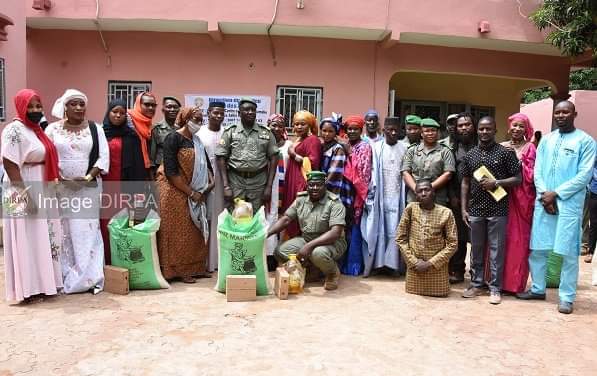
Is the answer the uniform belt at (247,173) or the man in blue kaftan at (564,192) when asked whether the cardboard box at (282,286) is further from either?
the man in blue kaftan at (564,192)

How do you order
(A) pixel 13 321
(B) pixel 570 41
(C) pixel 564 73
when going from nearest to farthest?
(A) pixel 13 321
(B) pixel 570 41
(C) pixel 564 73

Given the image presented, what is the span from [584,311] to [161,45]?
7.65 metres

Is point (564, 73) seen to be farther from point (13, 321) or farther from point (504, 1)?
point (13, 321)

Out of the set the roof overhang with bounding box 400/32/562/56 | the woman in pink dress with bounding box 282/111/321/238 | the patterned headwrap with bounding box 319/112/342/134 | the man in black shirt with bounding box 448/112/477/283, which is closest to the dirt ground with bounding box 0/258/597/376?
the man in black shirt with bounding box 448/112/477/283

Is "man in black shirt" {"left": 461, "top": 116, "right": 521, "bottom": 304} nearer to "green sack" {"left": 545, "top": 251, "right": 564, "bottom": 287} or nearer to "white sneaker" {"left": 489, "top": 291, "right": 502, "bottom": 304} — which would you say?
"white sneaker" {"left": 489, "top": 291, "right": 502, "bottom": 304}

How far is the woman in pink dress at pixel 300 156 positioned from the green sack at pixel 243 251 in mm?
864

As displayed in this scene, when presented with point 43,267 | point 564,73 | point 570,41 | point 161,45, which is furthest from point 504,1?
point 43,267

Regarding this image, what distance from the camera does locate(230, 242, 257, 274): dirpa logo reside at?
429 cm

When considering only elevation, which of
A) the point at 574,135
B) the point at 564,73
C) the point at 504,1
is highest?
the point at 504,1

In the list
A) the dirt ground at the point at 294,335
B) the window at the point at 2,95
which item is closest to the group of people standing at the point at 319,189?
the dirt ground at the point at 294,335

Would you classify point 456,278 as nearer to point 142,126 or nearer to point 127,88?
point 142,126

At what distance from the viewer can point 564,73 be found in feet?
32.5

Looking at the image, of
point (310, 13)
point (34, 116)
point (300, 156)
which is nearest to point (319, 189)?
point (300, 156)

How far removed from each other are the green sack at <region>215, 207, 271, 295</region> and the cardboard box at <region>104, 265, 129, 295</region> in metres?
0.82
